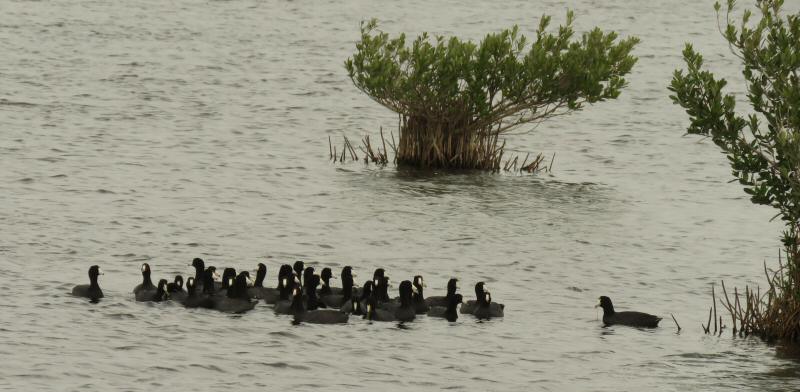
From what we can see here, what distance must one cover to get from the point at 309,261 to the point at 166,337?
7749 mm

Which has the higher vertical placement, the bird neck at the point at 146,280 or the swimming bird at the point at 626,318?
the bird neck at the point at 146,280

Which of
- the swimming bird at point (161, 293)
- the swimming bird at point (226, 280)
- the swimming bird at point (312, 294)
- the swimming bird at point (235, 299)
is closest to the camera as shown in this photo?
the swimming bird at point (235, 299)

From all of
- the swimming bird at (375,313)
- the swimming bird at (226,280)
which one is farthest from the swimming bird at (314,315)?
the swimming bird at (226,280)

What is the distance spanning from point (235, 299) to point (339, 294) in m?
2.26

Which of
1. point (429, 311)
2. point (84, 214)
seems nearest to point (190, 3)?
point (84, 214)

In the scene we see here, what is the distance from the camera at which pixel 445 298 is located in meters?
30.1

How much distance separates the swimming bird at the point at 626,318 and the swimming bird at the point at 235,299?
6502 mm

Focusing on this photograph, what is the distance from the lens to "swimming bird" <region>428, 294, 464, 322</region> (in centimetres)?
2938

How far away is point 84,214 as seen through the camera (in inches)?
1561

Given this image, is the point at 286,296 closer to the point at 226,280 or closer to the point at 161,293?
the point at 226,280

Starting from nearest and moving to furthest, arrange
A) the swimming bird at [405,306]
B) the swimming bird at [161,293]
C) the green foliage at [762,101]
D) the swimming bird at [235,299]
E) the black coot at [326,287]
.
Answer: the green foliage at [762,101], the swimming bird at [405,306], the swimming bird at [235,299], the swimming bird at [161,293], the black coot at [326,287]

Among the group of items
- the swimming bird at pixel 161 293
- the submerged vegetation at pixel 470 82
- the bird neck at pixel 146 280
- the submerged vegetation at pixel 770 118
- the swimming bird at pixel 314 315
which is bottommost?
the swimming bird at pixel 314 315

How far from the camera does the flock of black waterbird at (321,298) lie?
2902cm

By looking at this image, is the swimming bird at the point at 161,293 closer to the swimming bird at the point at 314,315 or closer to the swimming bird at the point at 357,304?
the swimming bird at the point at 314,315
